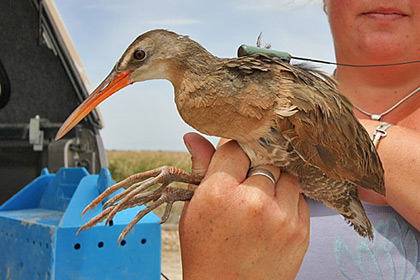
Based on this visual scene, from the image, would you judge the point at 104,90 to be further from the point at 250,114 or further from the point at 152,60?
the point at 250,114

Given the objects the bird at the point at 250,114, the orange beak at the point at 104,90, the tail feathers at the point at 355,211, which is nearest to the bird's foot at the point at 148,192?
the bird at the point at 250,114

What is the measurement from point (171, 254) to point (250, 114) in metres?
3.85

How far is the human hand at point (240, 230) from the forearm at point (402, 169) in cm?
35

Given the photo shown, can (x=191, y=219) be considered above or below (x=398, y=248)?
above

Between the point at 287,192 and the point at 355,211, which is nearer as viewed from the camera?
the point at 287,192

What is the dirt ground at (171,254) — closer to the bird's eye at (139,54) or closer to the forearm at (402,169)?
the forearm at (402,169)

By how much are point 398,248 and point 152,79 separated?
0.88 metres

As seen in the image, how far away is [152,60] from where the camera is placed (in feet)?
3.30

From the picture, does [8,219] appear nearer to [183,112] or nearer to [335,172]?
[183,112]

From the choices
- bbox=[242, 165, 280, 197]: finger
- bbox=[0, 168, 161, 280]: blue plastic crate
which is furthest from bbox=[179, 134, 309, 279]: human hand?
bbox=[0, 168, 161, 280]: blue plastic crate

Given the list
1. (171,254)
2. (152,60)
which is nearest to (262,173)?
(152,60)

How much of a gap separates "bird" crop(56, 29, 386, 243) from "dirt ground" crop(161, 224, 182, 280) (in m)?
2.80

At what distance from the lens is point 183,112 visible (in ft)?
3.16

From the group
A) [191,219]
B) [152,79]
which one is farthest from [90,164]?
[191,219]
